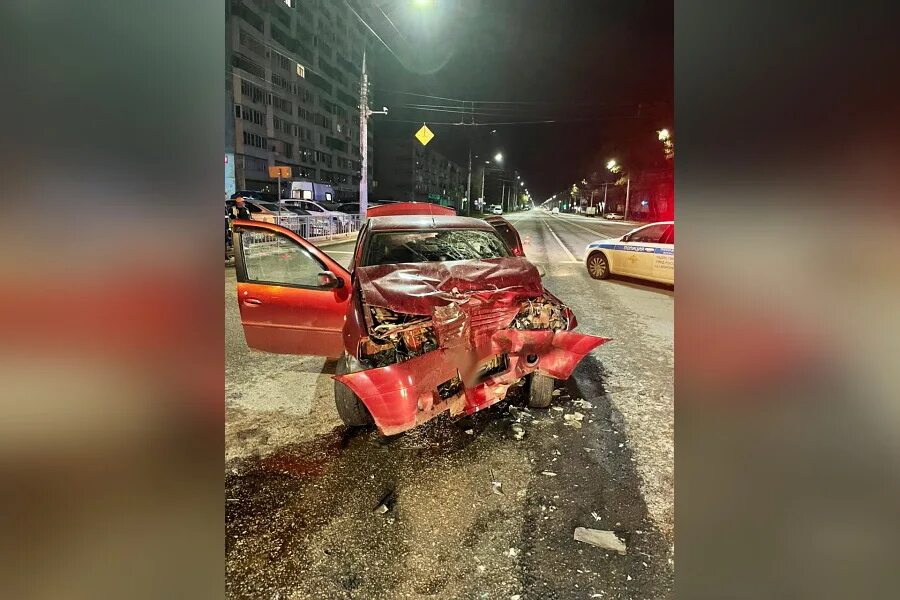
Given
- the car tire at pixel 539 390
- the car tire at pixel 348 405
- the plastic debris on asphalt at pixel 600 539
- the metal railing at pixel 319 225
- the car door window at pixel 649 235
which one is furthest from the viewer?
the metal railing at pixel 319 225

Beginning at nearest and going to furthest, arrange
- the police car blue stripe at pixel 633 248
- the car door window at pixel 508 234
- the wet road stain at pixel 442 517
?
the wet road stain at pixel 442 517 < the car door window at pixel 508 234 < the police car blue stripe at pixel 633 248

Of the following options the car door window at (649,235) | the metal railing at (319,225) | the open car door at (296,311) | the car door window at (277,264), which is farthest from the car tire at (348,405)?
the metal railing at (319,225)

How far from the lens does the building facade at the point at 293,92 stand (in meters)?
46.7

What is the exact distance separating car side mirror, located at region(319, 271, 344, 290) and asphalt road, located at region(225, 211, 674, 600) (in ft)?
3.53

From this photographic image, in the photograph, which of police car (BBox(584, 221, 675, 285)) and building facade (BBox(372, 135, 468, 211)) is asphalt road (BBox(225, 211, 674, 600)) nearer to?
police car (BBox(584, 221, 675, 285))

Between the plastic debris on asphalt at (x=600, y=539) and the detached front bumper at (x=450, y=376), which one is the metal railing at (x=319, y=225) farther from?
the plastic debris on asphalt at (x=600, y=539)

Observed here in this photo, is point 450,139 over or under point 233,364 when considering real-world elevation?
over

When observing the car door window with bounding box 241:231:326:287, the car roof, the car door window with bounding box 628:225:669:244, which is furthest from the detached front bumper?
the car door window with bounding box 628:225:669:244

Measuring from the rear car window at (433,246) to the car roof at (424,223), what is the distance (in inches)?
2.1

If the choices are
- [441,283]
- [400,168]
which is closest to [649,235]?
[441,283]
